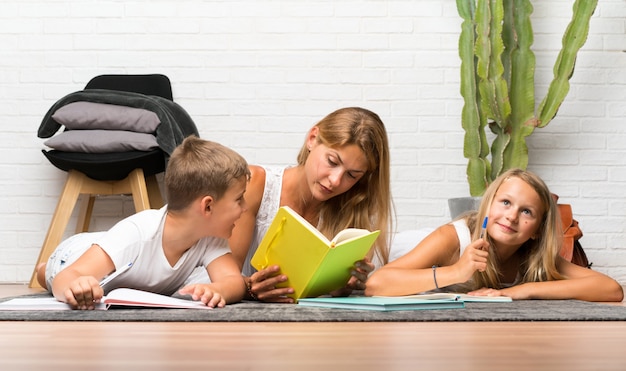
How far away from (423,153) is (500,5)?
76 cm

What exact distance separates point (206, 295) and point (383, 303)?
402mm

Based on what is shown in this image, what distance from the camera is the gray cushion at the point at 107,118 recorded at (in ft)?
10.5

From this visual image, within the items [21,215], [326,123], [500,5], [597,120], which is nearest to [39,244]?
[21,215]

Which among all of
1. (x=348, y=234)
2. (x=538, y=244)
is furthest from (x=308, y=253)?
(x=538, y=244)

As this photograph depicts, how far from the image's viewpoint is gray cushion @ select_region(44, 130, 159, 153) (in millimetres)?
3174

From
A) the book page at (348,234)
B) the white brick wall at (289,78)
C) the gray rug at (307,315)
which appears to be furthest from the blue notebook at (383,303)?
the white brick wall at (289,78)

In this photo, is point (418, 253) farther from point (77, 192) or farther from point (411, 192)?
point (77, 192)

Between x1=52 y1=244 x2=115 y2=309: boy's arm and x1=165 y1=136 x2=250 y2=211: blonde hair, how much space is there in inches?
9.1

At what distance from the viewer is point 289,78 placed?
3709 mm

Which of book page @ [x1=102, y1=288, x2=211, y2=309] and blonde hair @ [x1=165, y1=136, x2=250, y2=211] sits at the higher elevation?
blonde hair @ [x1=165, y1=136, x2=250, y2=211]

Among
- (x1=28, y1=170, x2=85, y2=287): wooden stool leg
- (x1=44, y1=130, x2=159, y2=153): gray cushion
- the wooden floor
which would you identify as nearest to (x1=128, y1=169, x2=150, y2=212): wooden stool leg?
(x1=44, y1=130, x2=159, y2=153): gray cushion

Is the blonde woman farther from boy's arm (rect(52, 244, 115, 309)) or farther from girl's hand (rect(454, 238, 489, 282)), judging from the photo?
boy's arm (rect(52, 244, 115, 309))

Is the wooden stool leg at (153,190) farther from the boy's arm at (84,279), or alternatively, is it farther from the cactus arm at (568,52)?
the cactus arm at (568,52)

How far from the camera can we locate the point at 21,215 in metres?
3.70
